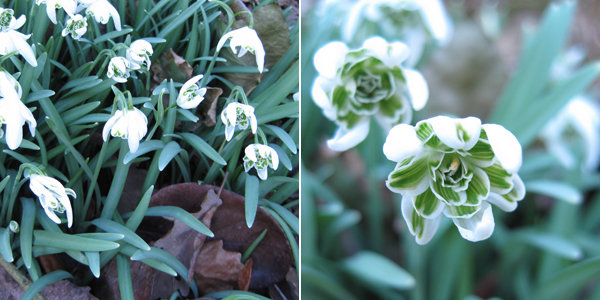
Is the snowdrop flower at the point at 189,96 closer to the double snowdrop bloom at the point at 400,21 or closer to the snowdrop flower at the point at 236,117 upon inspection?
the snowdrop flower at the point at 236,117

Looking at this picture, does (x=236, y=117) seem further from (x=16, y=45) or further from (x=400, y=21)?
(x=400, y=21)

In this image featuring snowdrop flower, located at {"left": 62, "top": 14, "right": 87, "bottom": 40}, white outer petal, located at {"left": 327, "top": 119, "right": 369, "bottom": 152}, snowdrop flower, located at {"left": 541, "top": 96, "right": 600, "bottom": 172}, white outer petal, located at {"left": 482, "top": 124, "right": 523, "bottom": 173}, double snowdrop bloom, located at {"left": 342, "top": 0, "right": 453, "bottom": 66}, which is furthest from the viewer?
snowdrop flower, located at {"left": 541, "top": 96, "right": 600, "bottom": 172}


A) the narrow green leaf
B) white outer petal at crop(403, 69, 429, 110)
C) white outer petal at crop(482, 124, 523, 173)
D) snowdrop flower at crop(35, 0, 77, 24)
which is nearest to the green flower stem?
the narrow green leaf

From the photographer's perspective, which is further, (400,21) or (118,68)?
(400,21)

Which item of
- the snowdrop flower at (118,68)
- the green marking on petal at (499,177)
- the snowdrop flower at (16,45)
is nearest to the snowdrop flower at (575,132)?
the green marking on petal at (499,177)

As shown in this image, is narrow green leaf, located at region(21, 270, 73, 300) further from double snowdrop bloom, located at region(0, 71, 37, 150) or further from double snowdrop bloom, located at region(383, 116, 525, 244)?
double snowdrop bloom, located at region(383, 116, 525, 244)

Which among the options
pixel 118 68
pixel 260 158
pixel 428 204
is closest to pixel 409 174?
pixel 428 204
